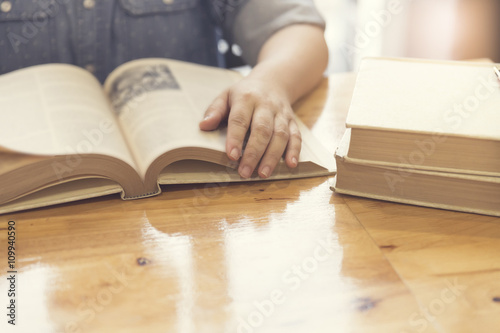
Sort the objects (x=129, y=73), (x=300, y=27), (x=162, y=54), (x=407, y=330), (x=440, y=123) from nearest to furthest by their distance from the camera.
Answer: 1. (x=407, y=330)
2. (x=440, y=123)
3. (x=129, y=73)
4. (x=300, y=27)
5. (x=162, y=54)

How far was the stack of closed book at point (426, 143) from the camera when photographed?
0.61 metres

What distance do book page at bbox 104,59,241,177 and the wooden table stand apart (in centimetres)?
7

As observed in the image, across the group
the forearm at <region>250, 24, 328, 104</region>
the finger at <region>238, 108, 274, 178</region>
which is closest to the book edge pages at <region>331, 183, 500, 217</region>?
the finger at <region>238, 108, 274, 178</region>

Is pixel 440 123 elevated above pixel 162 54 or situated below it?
above

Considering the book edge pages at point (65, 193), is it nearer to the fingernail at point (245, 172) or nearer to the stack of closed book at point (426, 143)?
the fingernail at point (245, 172)

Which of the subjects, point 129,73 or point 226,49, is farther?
point 226,49

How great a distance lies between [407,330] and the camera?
19.5 inches

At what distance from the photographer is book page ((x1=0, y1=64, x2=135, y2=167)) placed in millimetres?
674

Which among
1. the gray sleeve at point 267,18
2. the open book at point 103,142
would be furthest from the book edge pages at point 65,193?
the gray sleeve at point 267,18

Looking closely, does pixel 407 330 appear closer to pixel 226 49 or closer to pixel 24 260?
pixel 24 260

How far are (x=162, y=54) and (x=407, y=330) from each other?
92 cm

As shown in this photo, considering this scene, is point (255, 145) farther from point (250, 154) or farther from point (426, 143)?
point (426, 143)

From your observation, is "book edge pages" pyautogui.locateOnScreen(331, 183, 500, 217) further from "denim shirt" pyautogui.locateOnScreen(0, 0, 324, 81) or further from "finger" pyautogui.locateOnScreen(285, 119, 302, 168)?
"denim shirt" pyautogui.locateOnScreen(0, 0, 324, 81)

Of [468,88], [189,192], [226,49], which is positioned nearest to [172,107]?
[189,192]
